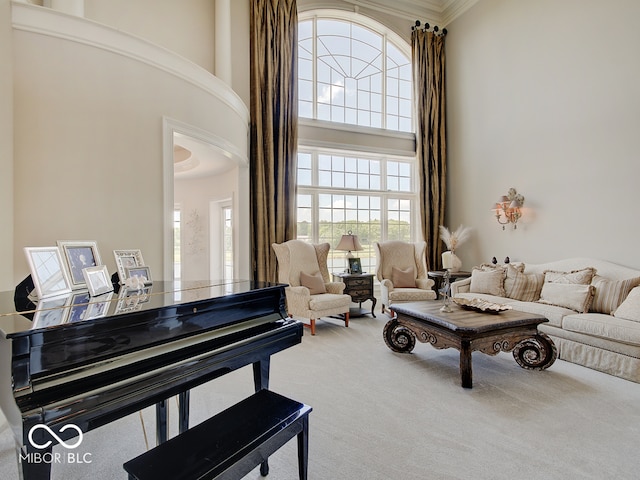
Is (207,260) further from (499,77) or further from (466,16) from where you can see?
(466,16)

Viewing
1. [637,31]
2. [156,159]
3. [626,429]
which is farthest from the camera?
[637,31]

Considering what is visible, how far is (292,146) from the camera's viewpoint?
5.43 m

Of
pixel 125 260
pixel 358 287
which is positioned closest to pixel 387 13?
pixel 358 287

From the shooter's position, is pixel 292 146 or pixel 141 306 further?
pixel 292 146

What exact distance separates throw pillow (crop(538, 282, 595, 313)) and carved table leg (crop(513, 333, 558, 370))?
33.0 inches

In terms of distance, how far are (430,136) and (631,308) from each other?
4.33m

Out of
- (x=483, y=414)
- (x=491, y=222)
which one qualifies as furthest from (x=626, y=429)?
(x=491, y=222)

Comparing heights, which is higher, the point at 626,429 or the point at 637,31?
the point at 637,31

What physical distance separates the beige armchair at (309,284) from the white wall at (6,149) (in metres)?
2.82

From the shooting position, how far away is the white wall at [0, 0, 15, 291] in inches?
92.5

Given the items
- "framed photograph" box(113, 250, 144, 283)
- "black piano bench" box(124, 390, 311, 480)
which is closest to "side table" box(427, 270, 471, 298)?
"black piano bench" box(124, 390, 311, 480)

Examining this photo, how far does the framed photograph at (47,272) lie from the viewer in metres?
1.55

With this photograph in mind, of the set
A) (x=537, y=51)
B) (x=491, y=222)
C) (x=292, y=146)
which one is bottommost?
(x=491, y=222)

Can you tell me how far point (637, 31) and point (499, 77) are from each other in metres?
1.84
